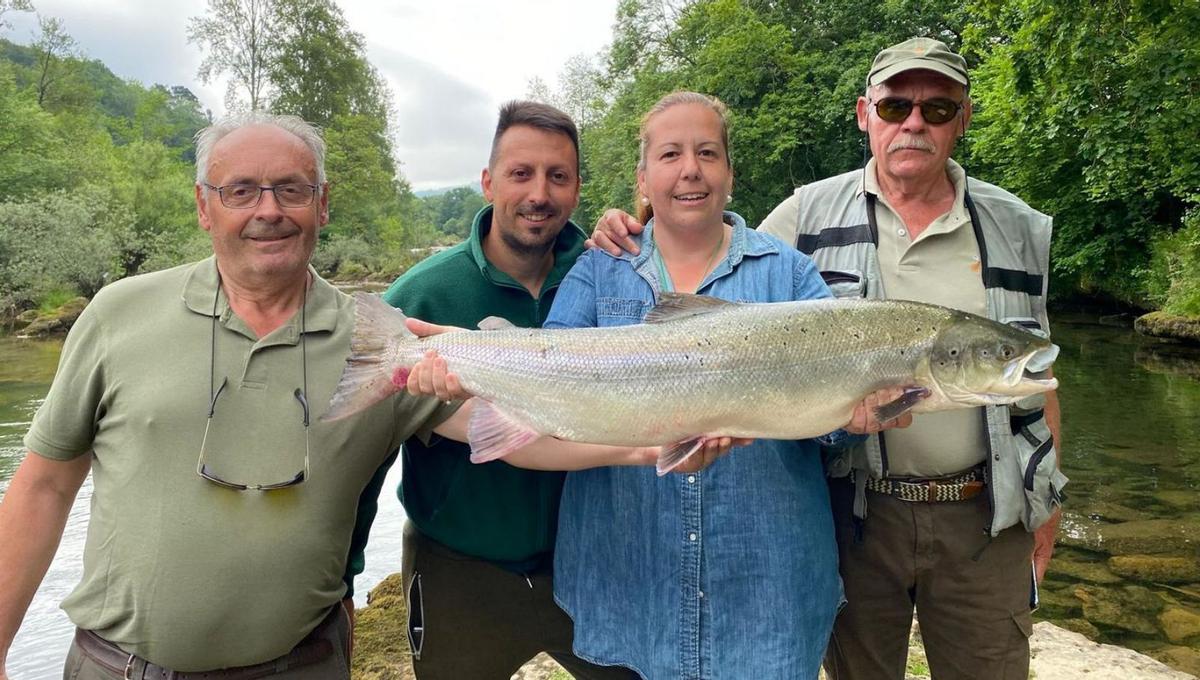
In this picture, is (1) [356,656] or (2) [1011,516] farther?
(1) [356,656]

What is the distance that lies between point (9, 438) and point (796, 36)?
32476 millimetres

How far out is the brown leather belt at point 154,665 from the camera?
8.89 feet

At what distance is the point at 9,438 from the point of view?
558 inches

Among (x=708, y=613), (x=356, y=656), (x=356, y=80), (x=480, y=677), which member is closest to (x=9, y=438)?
(x=356, y=656)

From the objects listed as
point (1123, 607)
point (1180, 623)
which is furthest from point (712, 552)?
point (1123, 607)

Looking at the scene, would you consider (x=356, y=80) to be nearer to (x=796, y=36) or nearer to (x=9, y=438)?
(x=796, y=36)

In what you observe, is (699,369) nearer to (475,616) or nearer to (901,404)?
(901,404)

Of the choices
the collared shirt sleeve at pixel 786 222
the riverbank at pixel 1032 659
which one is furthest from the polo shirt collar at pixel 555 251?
the riverbank at pixel 1032 659

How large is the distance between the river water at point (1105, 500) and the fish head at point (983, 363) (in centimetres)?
470

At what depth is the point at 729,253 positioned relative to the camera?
10.3ft

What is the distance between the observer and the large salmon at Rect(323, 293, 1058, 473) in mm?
2930

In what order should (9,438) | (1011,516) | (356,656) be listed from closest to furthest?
(1011,516) < (356,656) < (9,438)

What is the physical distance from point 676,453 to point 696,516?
25 centimetres

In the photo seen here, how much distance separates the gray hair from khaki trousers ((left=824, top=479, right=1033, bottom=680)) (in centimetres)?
289
